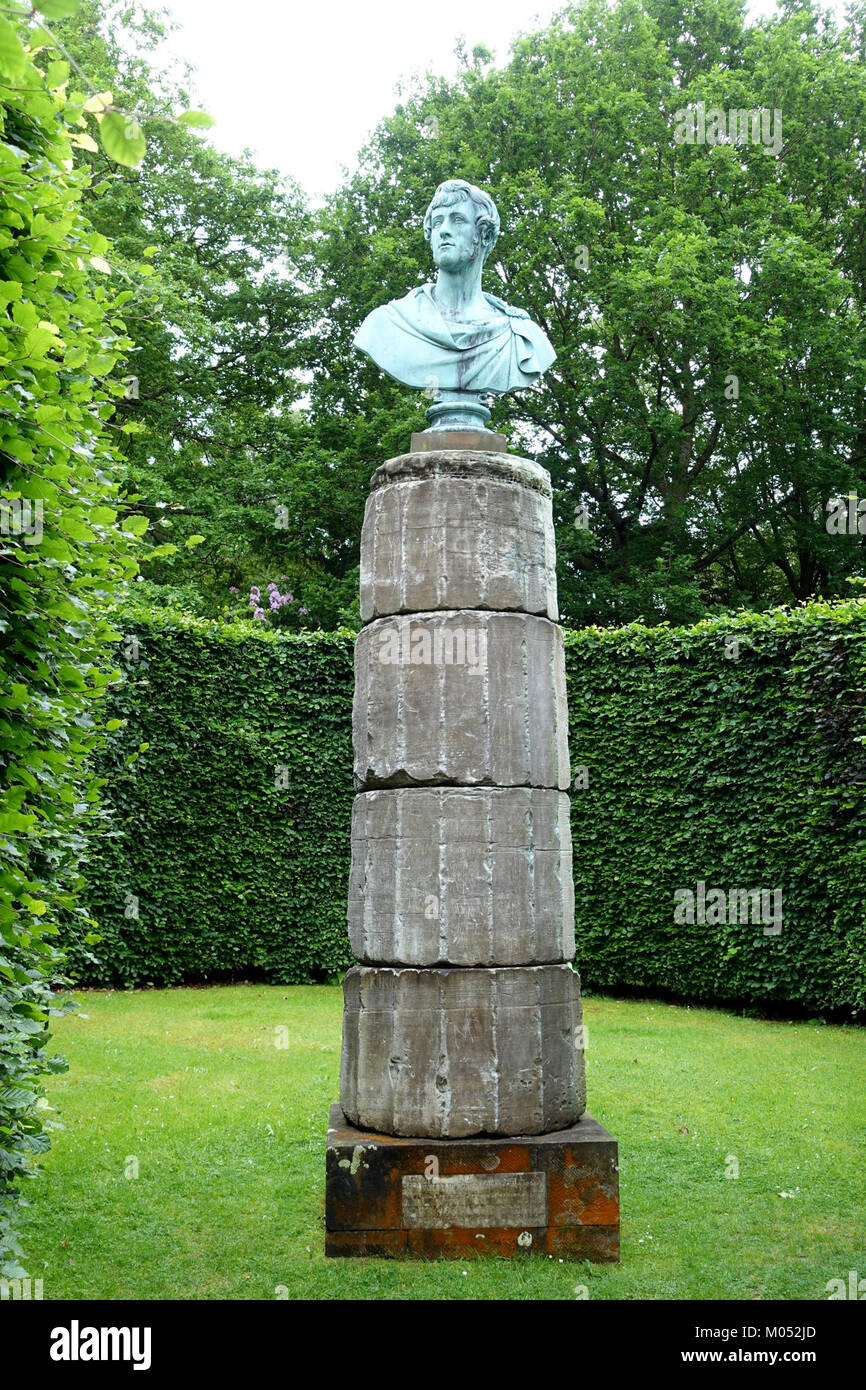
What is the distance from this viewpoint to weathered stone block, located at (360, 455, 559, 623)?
5387 mm

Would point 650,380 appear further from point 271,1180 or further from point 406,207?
point 271,1180

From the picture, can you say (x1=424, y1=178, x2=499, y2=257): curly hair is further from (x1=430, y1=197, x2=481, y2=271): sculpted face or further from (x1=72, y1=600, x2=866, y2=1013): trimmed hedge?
(x1=72, y1=600, x2=866, y2=1013): trimmed hedge

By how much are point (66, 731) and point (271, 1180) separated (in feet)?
10.8

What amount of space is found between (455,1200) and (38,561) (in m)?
3.43

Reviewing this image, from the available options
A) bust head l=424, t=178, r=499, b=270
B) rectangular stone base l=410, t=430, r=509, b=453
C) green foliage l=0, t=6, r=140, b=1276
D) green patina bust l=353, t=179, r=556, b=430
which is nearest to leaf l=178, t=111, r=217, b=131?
green foliage l=0, t=6, r=140, b=1276

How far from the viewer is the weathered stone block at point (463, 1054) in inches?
196

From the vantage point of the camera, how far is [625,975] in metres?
12.2

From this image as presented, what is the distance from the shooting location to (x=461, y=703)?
17.3 ft

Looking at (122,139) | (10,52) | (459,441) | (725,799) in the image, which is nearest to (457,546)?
(459,441)

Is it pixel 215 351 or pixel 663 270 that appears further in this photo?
pixel 215 351

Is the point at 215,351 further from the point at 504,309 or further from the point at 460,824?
the point at 460,824

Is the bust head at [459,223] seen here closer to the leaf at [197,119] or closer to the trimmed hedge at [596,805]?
the leaf at [197,119]

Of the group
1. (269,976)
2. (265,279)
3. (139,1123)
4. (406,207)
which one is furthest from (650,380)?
(139,1123)

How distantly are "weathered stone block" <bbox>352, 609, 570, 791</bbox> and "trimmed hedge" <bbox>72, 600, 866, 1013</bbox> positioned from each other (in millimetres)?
5821
